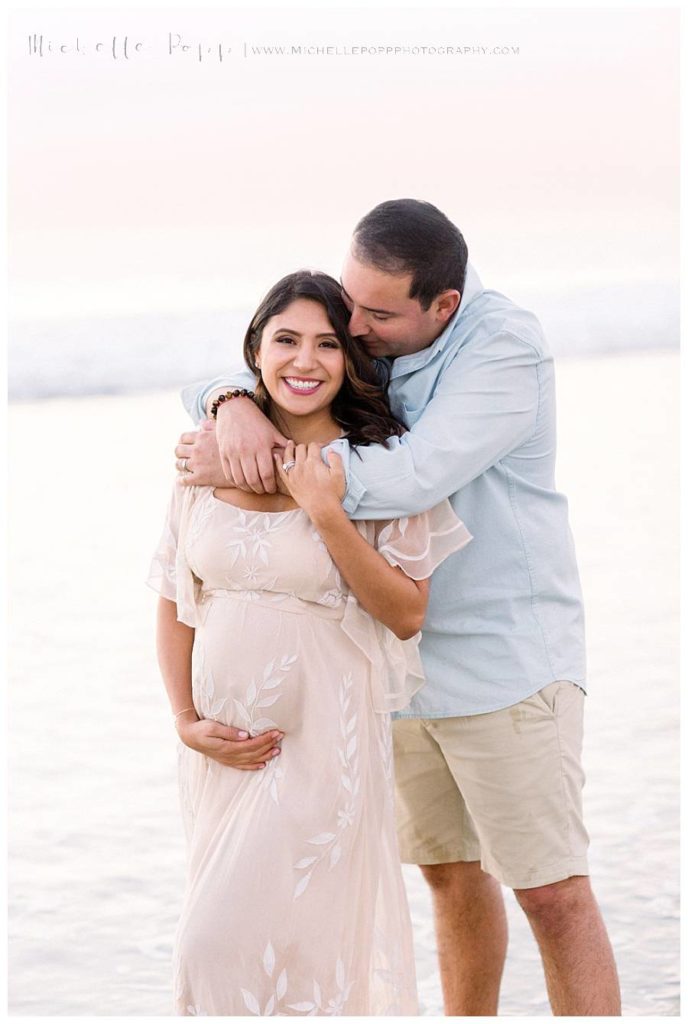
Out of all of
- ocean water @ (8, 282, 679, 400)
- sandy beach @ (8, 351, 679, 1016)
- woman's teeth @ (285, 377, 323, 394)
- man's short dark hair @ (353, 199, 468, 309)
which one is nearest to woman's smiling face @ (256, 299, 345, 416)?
woman's teeth @ (285, 377, 323, 394)

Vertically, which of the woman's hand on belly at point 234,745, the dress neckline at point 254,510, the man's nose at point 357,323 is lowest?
the woman's hand on belly at point 234,745

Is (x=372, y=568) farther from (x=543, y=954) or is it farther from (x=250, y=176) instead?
(x=250, y=176)

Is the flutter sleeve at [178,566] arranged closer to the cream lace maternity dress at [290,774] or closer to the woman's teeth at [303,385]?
the cream lace maternity dress at [290,774]

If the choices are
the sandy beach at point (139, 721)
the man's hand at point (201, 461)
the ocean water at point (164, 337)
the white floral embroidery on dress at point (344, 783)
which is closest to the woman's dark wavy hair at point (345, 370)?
the man's hand at point (201, 461)

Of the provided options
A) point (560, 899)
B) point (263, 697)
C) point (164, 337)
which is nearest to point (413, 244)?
point (263, 697)

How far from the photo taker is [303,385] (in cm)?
196

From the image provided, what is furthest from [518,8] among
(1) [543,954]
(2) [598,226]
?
(2) [598,226]

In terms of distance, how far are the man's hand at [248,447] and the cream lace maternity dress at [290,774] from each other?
0.05 metres

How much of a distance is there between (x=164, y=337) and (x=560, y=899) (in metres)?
7.20

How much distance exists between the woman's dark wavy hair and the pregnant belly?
300mm

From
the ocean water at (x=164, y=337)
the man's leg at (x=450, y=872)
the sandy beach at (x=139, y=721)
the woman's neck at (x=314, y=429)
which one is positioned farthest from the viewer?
the ocean water at (x=164, y=337)

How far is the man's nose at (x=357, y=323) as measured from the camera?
1982mm

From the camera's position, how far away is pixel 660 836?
3.30 m

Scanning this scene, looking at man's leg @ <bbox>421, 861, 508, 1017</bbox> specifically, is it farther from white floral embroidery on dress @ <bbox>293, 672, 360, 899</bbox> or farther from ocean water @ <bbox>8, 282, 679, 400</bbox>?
ocean water @ <bbox>8, 282, 679, 400</bbox>
